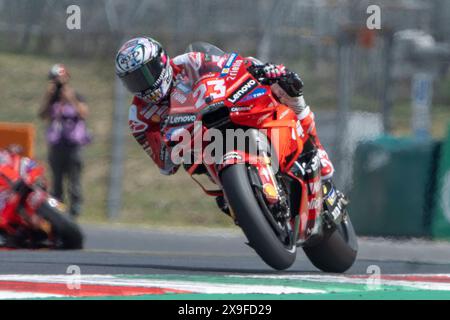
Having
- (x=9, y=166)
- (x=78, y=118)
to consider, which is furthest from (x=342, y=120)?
(x=9, y=166)

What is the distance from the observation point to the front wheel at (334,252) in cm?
759

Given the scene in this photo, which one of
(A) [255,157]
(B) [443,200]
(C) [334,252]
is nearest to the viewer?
(A) [255,157]

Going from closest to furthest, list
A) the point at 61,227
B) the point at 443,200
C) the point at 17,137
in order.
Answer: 1. the point at 61,227
2. the point at 17,137
3. the point at 443,200

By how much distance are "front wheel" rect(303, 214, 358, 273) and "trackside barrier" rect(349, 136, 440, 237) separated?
167 inches

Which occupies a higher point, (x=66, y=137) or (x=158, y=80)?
(x=158, y=80)

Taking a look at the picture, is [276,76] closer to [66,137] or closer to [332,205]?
[332,205]

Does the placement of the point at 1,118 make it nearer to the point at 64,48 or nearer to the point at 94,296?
the point at 64,48

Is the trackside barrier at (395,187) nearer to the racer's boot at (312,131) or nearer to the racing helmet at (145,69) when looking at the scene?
the racer's boot at (312,131)

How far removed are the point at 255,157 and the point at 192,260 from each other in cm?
236

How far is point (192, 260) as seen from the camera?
8953 millimetres

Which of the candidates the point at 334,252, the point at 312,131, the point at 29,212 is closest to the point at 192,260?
the point at 29,212

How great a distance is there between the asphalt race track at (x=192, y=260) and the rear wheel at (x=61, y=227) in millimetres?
143

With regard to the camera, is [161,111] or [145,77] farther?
[161,111]

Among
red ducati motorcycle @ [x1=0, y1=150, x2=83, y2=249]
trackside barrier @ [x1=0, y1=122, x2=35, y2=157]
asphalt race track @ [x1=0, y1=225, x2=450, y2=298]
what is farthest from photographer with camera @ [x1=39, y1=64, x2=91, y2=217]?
red ducati motorcycle @ [x1=0, y1=150, x2=83, y2=249]
